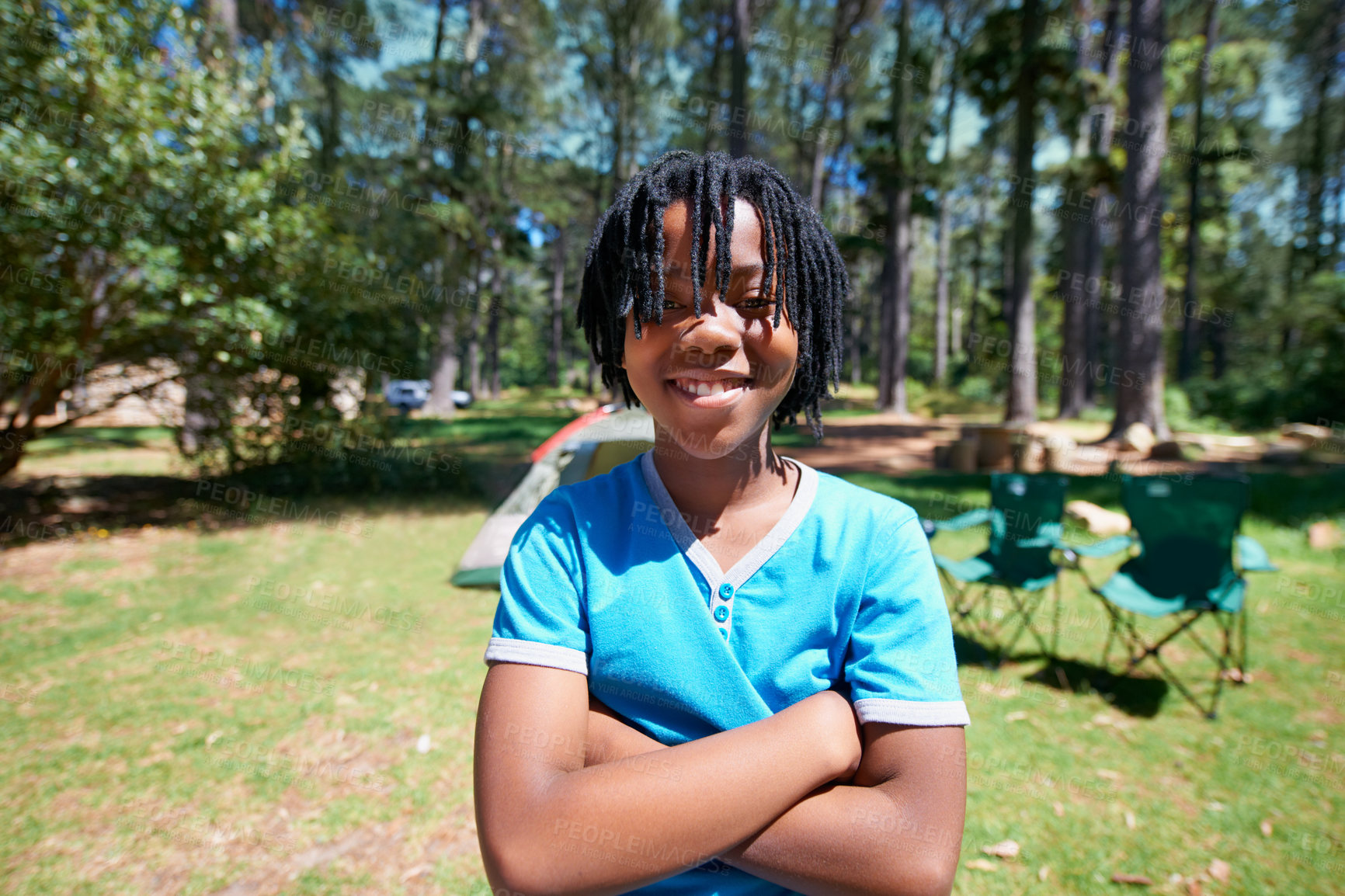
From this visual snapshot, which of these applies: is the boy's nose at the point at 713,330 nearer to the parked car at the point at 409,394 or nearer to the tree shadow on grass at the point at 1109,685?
the tree shadow on grass at the point at 1109,685

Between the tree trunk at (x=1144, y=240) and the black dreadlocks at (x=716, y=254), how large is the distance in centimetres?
1209

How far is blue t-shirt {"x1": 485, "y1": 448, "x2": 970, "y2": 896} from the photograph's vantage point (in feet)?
3.43

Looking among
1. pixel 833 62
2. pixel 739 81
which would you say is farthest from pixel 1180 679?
pixel 833 62

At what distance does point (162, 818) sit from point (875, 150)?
18.0 metres

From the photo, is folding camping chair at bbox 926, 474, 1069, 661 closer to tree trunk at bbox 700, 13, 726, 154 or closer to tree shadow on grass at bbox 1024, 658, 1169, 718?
tree shadow on grass at bbox 1024, 658, 1169, 718

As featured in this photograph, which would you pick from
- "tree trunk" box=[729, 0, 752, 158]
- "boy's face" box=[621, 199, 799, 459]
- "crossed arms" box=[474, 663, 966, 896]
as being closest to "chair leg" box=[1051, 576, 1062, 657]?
"crossed arms" box=[474, 663, 966, 896]

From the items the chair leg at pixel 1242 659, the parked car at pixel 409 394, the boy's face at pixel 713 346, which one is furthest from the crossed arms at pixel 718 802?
the parked car at pixel 409 394

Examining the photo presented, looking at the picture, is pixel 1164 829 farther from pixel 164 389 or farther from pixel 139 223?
pixel 164 389

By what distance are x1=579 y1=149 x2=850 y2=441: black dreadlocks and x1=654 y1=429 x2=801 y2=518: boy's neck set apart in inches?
9.0

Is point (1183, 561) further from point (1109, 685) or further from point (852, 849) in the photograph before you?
point (852, 849)

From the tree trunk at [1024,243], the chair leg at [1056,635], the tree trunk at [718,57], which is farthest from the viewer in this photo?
the tree trunk at [718,57]

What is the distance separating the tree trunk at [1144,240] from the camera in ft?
35.1

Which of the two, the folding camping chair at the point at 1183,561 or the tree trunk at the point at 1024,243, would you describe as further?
the tree trunk at the point at 1024,243

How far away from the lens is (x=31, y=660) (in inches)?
176
